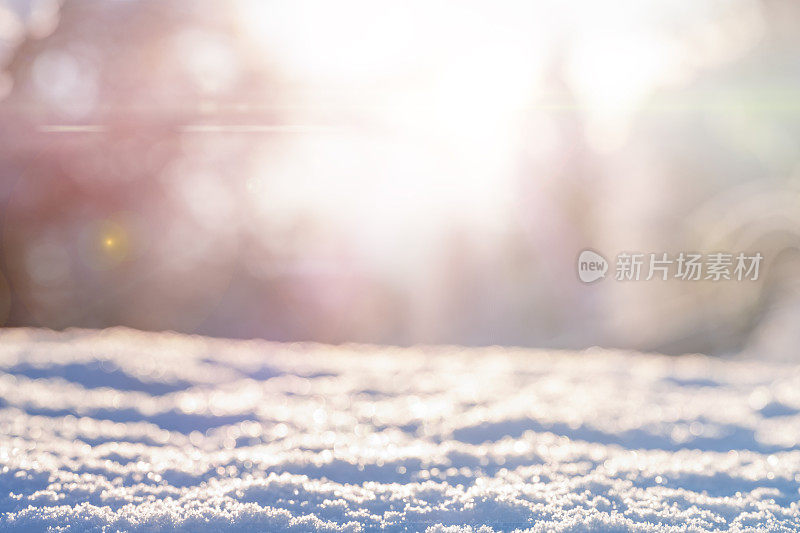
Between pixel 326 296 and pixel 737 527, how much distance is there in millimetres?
2866

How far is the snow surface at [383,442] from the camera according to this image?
0.81 meters

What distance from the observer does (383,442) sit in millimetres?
1119

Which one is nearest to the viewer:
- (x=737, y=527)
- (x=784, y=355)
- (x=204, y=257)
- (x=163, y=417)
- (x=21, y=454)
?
(x=737, y=527)

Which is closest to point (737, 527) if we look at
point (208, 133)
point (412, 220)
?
point (412, 220)

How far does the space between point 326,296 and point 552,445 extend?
8.26 feet

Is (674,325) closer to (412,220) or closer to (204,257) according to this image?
(412,220)

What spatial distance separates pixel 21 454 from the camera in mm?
984

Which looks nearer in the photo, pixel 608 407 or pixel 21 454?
pixel 21 454

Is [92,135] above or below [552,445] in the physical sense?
above

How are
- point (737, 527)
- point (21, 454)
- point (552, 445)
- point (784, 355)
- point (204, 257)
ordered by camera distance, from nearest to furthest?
point (737, 527) < point (21, 454) < point (552, 445) < point (784, 355) < point (204, 257)

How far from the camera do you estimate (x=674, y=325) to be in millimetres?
3445

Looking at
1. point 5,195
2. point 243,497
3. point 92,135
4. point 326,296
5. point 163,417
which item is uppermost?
point 92,135

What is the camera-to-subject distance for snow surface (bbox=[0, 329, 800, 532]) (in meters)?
0.81

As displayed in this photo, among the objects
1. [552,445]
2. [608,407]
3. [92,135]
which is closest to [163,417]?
[552,445]
